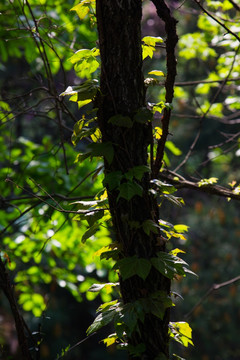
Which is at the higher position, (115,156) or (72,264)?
(115,156)

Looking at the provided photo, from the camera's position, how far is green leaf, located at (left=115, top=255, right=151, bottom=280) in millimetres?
1320

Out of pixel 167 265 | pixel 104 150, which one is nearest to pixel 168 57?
pixel 104 150

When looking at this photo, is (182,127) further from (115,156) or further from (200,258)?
(115,156)

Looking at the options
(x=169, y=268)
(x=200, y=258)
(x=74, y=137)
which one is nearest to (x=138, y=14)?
(x=74, y=137)

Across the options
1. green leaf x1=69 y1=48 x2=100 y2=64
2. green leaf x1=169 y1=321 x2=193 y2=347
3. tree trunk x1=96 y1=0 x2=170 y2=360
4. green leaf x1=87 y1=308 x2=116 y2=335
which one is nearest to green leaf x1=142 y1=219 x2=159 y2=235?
tree trunk x1=96 y1=0 x2=170 y2=360

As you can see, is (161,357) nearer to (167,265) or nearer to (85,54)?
(167,265)

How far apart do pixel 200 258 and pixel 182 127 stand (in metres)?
3.27

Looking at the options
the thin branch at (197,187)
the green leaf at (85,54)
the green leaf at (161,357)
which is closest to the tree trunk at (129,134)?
the green leaf at (161,357)

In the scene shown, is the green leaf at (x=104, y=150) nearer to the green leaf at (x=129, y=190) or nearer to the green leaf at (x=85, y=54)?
the green leaf at (x=129, y=190)

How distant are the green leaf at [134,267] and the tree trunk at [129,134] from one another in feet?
0.15

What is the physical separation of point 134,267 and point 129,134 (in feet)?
1.43

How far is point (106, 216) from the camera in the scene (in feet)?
5.24

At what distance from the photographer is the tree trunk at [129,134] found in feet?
4.57

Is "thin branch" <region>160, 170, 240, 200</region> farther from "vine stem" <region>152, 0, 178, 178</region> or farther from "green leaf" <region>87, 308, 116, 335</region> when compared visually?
"green leaf" <region>87, 308, 116, 335</region>
